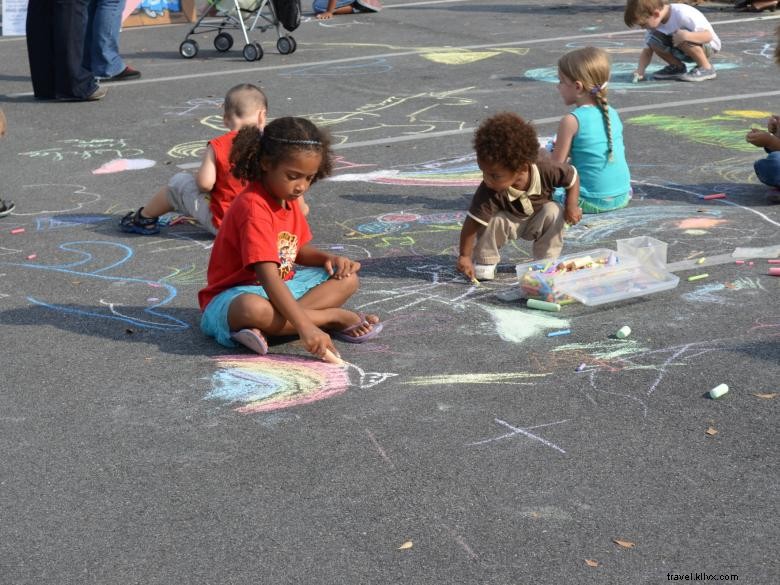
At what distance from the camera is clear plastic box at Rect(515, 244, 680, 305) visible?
4.57 metres

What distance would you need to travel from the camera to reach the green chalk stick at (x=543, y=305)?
4.52 m

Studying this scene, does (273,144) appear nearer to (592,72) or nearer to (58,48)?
(592,72)

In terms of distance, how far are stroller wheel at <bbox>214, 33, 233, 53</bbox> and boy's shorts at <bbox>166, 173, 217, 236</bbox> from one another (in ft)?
20.5

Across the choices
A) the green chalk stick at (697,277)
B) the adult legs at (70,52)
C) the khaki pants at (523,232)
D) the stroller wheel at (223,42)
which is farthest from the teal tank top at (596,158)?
the stroller wheel at (223,42)

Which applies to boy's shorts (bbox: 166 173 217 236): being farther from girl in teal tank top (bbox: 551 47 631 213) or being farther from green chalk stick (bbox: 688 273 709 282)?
green chalk stick (bbox: 688 273 709 282)

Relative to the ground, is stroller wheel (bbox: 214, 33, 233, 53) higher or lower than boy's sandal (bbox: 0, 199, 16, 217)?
higher

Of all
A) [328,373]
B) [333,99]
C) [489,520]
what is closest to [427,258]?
[328,373]

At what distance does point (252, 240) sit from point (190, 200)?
69.0 inches

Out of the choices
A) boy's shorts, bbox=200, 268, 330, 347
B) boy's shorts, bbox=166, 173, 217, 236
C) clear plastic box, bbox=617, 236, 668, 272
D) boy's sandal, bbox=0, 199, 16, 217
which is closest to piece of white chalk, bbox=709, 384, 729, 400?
clear plastic box, bbox=617, 236, 668, 272

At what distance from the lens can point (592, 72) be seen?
5.70 metres

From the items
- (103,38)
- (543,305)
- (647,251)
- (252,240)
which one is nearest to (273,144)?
(252,240)

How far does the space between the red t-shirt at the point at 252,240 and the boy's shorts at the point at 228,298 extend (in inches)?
1.8

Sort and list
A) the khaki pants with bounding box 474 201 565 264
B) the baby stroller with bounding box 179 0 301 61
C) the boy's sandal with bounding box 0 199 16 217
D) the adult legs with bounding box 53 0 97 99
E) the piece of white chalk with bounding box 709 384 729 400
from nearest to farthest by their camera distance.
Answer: the piece of white chalk with bounding box 709 384 729 400 → the khaki pants with bounding box 474 201 565 264 → the boy's sandal with bounding box 0 199 16 217 → the adult legs with bounding box 53 0 97 99 → the baby stroller with bounding box 179 0 301 61

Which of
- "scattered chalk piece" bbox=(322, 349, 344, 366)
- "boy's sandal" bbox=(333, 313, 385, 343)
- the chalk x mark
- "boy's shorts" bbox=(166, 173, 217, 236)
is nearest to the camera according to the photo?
the chalk x mark
